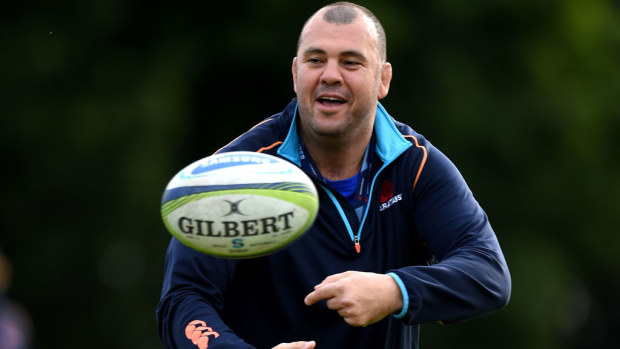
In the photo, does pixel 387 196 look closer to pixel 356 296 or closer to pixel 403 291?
pixel 403 291

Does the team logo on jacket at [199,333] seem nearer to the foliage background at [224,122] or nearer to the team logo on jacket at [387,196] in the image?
the team logo on jacket at [387,196]

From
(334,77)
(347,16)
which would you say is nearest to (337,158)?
(334,77)

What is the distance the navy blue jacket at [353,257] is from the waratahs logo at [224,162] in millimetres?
383

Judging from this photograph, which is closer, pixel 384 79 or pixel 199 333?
pixel 199 333

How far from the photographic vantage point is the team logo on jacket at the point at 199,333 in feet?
16.7

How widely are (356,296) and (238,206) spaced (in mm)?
651

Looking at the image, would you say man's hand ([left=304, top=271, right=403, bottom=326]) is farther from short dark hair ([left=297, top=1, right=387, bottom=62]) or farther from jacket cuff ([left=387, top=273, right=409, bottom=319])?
short dark hair ([left=297, top=1, right=387, bottom=62])

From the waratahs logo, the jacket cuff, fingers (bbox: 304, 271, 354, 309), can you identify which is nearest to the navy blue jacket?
the jacket cuff

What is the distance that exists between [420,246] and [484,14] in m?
12.1

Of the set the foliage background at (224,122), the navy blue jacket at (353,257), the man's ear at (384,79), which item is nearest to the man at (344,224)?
the navy blue jacket at (353,257)

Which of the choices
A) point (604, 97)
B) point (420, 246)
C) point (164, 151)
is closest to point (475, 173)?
point (604, 97)

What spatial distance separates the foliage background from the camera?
53.8 ft

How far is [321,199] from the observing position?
18.7ft

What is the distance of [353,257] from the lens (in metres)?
5.66
